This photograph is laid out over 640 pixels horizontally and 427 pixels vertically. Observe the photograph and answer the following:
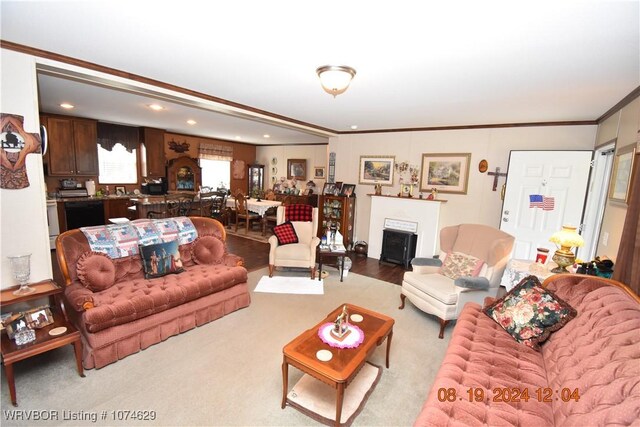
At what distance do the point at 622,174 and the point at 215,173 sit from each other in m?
8.30

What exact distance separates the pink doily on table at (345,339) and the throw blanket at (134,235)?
2005mm

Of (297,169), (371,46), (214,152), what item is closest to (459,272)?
(371,46)

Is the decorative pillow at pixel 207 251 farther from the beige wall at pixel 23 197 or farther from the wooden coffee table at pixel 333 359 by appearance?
the wooden coffee table at pixel 333 359

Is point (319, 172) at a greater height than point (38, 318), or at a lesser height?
greater

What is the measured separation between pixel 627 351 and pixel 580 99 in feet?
8.76

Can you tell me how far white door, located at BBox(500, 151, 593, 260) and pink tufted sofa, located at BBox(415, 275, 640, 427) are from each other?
2.24 metres

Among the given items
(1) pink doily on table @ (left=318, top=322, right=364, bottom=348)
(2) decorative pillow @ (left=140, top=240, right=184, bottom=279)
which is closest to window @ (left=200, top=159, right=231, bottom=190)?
(2) decorative pillow @ (left=140, top=240, right=184, bottom=279)

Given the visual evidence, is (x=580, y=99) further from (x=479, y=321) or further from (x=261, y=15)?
(x=261, y=15)

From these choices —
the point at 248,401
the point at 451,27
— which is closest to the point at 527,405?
the point at 248,401

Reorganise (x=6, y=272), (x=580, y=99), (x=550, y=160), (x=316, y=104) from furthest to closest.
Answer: (x=550, y=160), (x=316, y=104), (x=580, y=99), (x=6, y=272)

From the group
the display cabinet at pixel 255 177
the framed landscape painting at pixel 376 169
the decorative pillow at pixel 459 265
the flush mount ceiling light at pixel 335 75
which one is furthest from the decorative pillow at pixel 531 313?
the display cabinet at pixel 255 177

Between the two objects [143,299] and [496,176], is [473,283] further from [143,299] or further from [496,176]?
[143,299]

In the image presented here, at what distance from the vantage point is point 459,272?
3.17m

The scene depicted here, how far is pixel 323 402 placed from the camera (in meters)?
1.97
